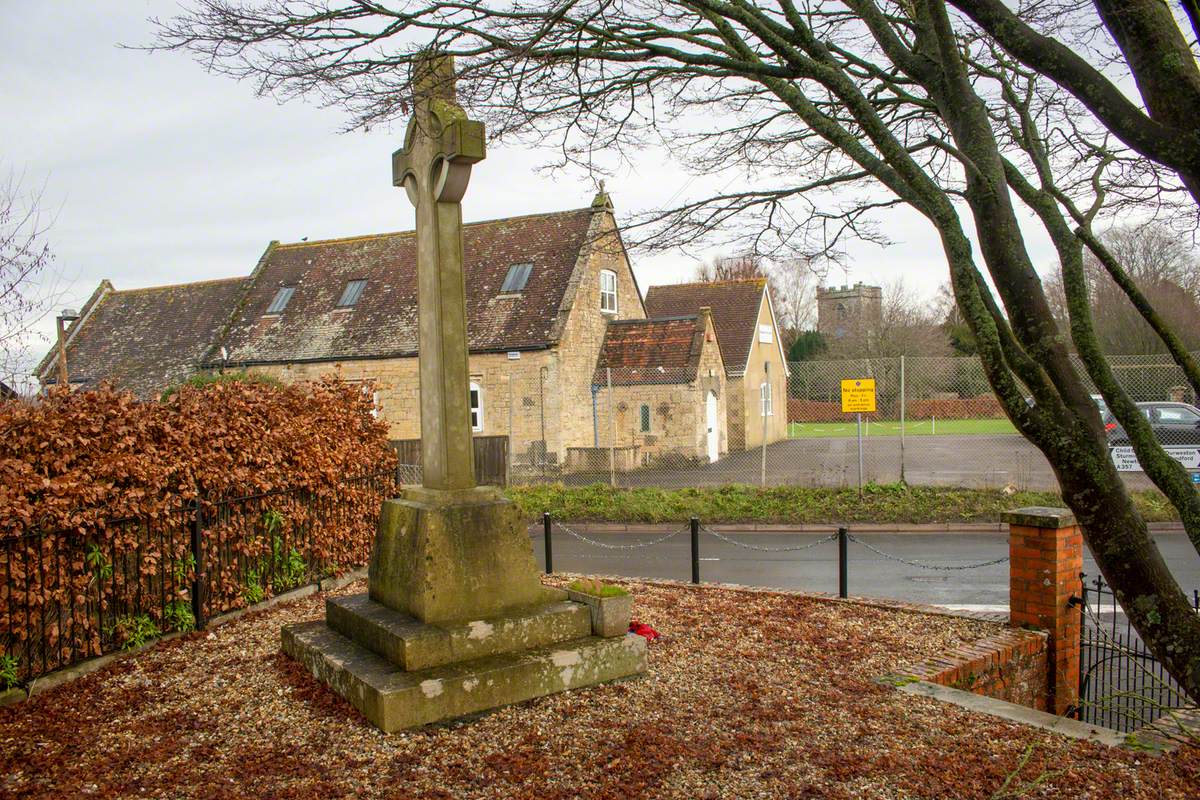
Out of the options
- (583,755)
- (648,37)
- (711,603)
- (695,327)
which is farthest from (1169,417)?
(583,755)

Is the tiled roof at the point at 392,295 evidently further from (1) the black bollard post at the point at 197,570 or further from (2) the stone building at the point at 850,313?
(2) the stone building at the point at 850,313

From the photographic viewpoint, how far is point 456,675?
5.15m

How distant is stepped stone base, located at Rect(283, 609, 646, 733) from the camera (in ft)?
16.2

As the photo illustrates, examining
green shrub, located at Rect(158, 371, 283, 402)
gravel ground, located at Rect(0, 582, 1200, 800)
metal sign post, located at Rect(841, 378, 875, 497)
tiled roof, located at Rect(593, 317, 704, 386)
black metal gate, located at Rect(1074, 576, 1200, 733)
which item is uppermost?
tiled roof, located at Rect(593, 317, 704, 386)

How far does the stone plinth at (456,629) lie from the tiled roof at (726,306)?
2367 centimetres

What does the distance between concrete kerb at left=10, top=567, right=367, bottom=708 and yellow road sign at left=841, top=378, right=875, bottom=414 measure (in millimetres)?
10211

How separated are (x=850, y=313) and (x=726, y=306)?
43.8 m

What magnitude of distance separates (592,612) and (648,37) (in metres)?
4.10

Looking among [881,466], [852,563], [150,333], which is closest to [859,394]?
[852,563]

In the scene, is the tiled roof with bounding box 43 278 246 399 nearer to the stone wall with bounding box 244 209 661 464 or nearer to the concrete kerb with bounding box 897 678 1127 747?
the stone wall with bounding box 244 209 661 464

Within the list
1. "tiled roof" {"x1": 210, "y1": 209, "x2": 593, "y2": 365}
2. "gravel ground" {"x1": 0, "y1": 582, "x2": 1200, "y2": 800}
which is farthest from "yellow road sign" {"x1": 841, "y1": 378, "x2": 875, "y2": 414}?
"gravel ground" {"x1": 0, "y1": 582, "x2": 1200, "y2": 800}

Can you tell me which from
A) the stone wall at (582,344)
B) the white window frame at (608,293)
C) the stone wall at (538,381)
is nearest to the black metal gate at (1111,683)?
the stone wall at (538,381)

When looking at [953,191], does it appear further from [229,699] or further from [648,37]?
[229,699]

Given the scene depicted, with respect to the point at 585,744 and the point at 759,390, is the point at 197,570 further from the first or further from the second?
the point at 759,390
